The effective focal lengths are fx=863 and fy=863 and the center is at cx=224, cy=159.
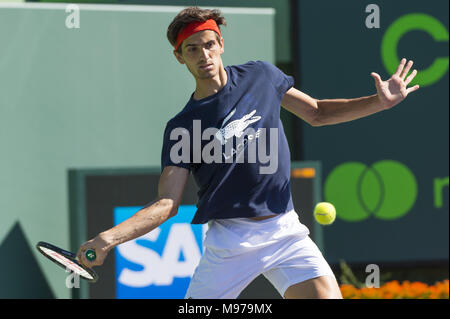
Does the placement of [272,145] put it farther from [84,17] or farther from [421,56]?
[421,56]

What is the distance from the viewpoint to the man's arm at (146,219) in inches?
152

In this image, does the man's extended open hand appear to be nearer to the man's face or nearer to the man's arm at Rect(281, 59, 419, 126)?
the man's arm at Rect(281, 59, 419, 126)

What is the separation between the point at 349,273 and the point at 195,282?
347 centimetres

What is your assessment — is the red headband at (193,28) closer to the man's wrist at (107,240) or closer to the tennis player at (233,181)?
the tennis player at (233,181)

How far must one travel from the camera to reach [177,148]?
438 cm

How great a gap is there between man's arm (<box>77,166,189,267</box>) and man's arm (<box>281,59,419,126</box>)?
82 cm

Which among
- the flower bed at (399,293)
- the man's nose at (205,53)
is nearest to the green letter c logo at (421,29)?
the flower bed at (399,293)

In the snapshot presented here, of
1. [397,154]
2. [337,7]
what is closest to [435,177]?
[397,154]

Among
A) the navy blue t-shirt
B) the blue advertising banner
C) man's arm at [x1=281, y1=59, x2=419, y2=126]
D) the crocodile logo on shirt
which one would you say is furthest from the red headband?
the blue advertising banner

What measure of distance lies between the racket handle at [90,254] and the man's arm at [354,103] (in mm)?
1557

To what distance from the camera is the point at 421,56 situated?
8.15 metres

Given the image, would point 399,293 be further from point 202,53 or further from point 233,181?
point 202,53

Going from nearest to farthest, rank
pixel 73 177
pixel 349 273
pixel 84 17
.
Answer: pixel 73 177 < pixel 84 17 < pixel 349 273

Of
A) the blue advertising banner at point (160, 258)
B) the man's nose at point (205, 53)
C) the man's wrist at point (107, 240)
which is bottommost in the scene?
the blue advertising banner at point (160, 258)
